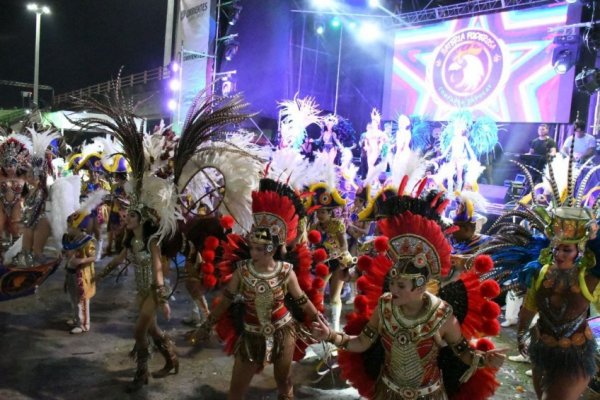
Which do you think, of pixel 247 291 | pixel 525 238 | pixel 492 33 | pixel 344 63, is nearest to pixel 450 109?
pixel 492 33

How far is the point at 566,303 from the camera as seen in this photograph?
3.36 meters

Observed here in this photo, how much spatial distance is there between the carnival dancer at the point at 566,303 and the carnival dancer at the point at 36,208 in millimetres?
5693

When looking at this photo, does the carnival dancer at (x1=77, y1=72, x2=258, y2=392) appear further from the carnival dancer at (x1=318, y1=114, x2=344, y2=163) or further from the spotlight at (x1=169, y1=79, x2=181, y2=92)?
the spotlight at (x1=169, y1=79, x2=181, y2=92)

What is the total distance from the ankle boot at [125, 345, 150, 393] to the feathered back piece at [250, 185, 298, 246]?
1.66 metres

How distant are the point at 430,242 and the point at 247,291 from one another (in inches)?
58.5

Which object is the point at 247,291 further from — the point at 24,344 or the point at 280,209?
the point at 24,344

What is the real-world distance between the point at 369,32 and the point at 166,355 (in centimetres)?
1509

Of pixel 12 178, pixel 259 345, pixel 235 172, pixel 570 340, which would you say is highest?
pixel 235 172

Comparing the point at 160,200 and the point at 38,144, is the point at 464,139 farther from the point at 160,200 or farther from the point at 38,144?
the point at 160,200

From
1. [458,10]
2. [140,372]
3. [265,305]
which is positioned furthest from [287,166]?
[458,10]

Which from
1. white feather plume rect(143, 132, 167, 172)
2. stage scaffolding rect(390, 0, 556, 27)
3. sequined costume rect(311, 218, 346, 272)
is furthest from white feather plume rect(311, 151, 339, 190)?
stage scaffolding rect(390, 0, 556, 27)

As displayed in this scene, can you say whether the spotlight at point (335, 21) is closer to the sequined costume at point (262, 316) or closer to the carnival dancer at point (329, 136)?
the carnival dancer at point (329, 136)

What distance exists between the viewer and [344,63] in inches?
728

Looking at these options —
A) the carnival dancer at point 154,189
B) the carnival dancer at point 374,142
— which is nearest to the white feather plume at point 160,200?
the carnival dancer at point 154,189
